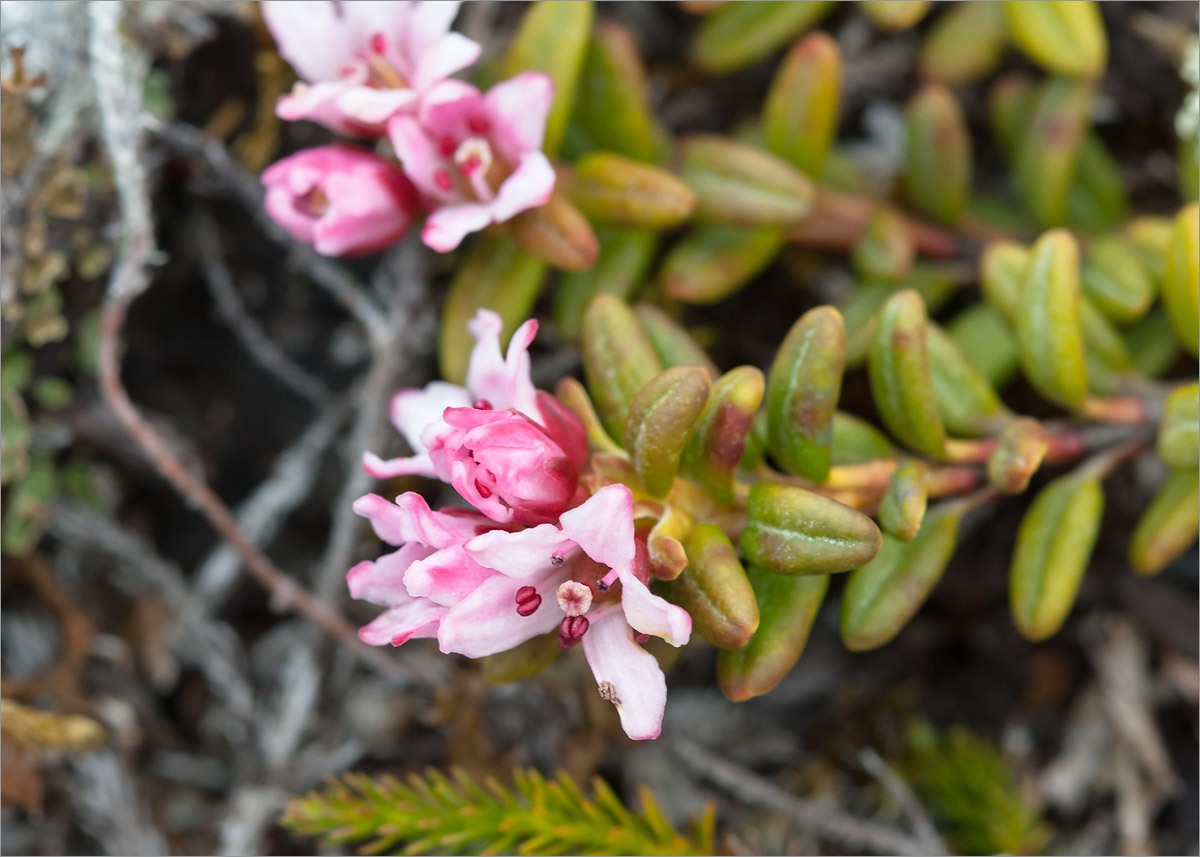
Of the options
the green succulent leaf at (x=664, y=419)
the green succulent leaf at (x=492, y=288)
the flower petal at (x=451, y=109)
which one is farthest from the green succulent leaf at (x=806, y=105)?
the green succulent leaf at (x=664, y=419)

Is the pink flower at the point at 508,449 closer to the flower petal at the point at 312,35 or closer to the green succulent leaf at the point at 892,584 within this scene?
the green succulent leaf at the point at 892,584

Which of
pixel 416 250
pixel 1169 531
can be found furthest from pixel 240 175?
pixel 1169 531

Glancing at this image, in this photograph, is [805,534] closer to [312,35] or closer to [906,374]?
[906,374]

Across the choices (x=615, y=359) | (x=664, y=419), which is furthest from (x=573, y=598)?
(x=615, y=359)

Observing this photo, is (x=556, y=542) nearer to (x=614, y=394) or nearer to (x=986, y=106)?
(x=614, y=394)

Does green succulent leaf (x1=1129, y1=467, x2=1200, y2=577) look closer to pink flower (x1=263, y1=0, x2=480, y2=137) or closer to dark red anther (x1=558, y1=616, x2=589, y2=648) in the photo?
dark red anther (x1=558, y1=616, x2=589, y2=648)
